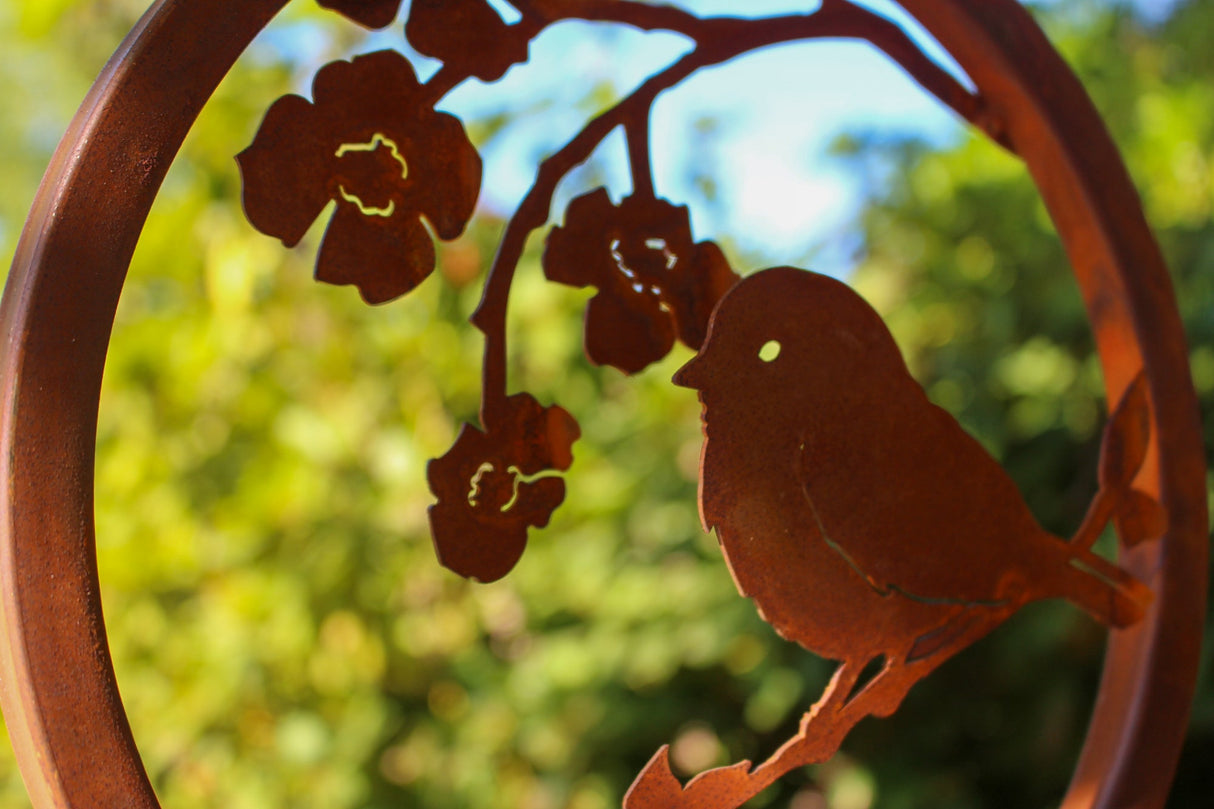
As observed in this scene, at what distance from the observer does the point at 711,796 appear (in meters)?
0.37

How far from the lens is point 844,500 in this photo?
39 cm

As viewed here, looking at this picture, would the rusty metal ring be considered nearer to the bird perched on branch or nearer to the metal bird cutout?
the metal bird cutout

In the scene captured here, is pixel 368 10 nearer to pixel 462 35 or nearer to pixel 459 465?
pixel 462 35

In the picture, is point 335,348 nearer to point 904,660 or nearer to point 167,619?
point 167,619

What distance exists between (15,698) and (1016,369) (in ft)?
3.46

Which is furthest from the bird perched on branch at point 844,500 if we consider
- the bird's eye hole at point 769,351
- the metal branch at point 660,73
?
the metal branch at point 660,73

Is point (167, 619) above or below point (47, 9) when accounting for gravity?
below

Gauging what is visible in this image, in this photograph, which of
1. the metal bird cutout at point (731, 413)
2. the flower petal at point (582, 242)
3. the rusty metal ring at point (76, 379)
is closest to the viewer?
the rusty metal ring at point (76, 379)

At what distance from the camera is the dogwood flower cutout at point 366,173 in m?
0.35

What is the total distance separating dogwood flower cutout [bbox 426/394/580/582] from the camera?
1.31 feet

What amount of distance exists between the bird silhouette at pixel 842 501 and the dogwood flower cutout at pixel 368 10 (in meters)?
0.16

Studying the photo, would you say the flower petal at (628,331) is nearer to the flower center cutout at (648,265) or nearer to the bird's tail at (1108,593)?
the flower center cutout at (648,265)

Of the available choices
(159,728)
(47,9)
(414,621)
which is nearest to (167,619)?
(159,728)

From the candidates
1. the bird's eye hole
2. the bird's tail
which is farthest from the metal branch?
the bird's tail
